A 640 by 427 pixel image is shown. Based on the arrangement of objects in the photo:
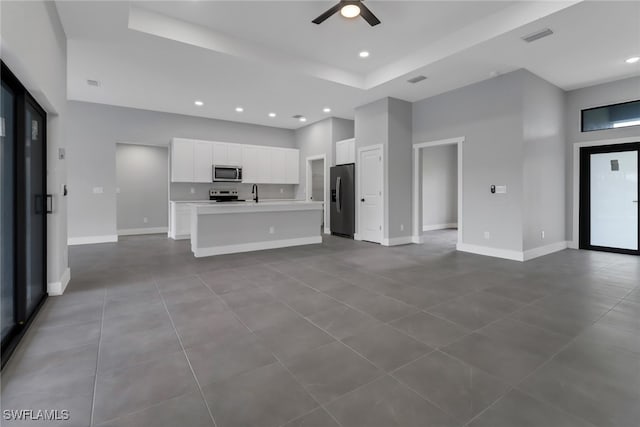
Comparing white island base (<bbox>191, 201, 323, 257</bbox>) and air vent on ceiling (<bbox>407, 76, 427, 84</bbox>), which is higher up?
air vent on ceiling (<bbox>407, 76, 427, 84</bbox>)

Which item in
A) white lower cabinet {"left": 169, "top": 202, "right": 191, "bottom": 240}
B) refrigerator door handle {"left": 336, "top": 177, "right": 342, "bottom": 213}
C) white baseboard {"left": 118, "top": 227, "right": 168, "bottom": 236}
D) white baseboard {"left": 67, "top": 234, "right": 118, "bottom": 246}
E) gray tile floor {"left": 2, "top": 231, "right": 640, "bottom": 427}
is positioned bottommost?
gray tile floor {"left": 2, "top": 231, "right": 640, "bottom": 427}

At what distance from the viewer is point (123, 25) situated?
11.5 ft

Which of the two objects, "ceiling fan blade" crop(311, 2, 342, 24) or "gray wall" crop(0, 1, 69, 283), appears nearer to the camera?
"gray wall" crop(0, 1, 69, 283)

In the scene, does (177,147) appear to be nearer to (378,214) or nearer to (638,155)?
(378,214)

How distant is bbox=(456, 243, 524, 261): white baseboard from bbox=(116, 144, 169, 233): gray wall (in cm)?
744

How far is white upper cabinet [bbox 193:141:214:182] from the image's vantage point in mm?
7398

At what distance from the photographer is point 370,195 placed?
6.70m

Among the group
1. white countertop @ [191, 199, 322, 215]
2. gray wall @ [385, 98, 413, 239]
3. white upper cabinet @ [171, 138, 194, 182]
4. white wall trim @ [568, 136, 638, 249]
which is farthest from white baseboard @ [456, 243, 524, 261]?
white upper cabinet @ [171, 138, 194, 182]

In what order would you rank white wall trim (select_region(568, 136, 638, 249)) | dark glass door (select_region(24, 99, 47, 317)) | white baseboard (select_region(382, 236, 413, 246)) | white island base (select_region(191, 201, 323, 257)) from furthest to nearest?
1. white baseboard (select_region(382, 236, 413, 246))
2. white wall trim (select_region(568, 136, 638, 249))
3. white island base (select_region(191, 201, 323, 257))
4. dark glass door (select_region(24, 99, 47, 317))

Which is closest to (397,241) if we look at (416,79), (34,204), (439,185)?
(416,79)

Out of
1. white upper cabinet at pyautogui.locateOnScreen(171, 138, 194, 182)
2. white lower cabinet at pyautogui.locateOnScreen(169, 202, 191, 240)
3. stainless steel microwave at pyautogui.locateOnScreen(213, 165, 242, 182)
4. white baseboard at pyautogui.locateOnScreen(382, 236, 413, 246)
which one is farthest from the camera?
stainless steel microwave at pyautogui.locateOnScreen(213, 165, 242, 182)

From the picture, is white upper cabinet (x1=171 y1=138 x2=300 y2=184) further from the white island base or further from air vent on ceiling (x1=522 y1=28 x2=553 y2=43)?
air vent on ceiling (x1=522 y1=28 x2=553 y2=43)

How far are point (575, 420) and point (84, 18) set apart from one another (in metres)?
5.15

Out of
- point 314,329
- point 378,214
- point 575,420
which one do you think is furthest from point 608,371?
point 378,214
